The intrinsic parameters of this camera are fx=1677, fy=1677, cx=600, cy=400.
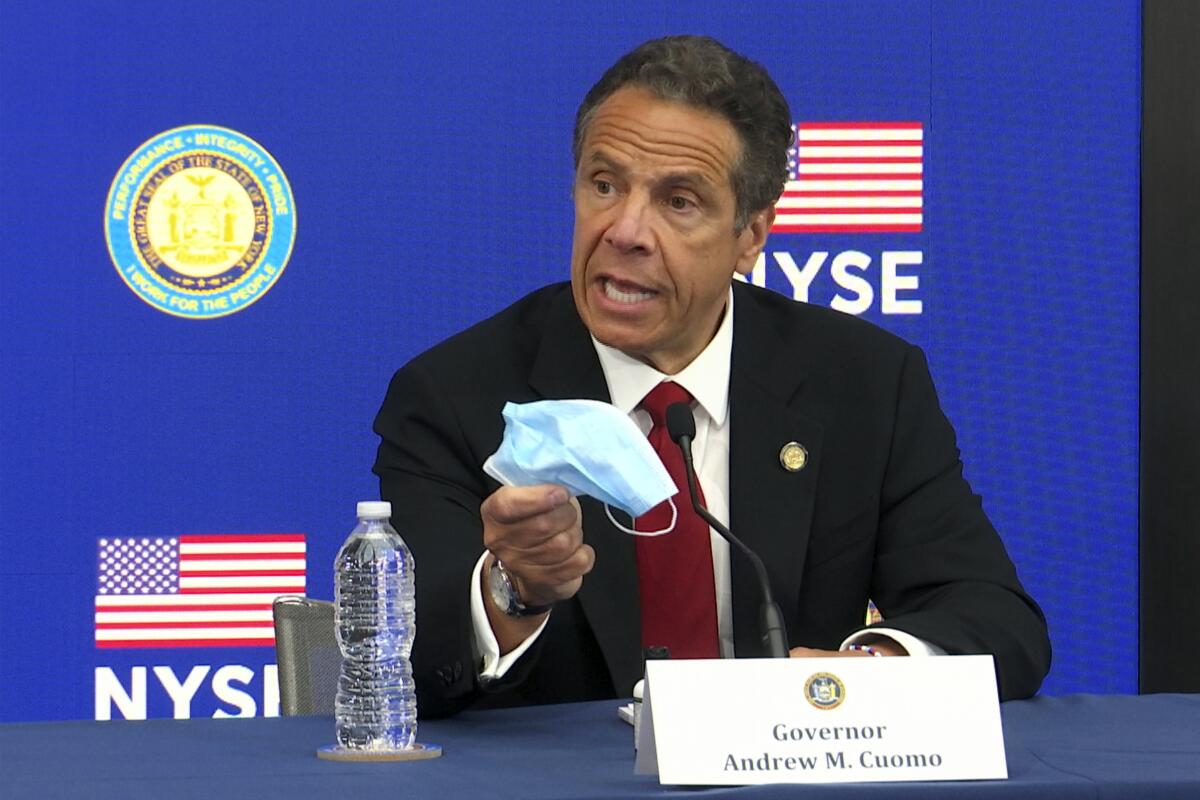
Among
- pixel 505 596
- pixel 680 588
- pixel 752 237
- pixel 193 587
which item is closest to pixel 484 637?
pixel 505 596

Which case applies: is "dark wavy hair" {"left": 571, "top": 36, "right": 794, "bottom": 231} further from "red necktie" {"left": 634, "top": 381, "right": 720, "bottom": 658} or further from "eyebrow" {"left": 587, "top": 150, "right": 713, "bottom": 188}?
"red necktie" {"left": 634, "top": 381, "right": 720, "bottom": 658}

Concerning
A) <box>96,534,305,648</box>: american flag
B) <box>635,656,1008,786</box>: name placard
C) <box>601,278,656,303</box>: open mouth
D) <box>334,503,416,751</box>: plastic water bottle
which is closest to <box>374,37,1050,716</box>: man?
<box>601,278,656,303</box>: open mouth

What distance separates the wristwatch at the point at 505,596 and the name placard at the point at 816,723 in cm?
46

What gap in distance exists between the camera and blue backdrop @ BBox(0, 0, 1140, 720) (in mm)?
3170

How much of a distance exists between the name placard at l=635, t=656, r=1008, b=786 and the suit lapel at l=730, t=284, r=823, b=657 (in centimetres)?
72

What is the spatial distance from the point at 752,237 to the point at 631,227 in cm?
31

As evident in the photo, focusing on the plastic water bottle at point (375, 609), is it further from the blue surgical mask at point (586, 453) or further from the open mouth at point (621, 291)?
the open mouth at point (621, 291)

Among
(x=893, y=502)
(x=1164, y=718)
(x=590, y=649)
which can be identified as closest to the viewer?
(x=1164, y=718)

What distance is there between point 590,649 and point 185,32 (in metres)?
1.66

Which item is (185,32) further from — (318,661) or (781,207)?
(318,661)

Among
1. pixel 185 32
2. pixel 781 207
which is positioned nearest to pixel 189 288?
pixel 185 32

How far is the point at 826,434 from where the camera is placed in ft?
7.61

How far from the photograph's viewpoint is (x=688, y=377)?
2.32 metres

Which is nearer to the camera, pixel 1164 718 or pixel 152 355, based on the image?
pixel 1164 718
